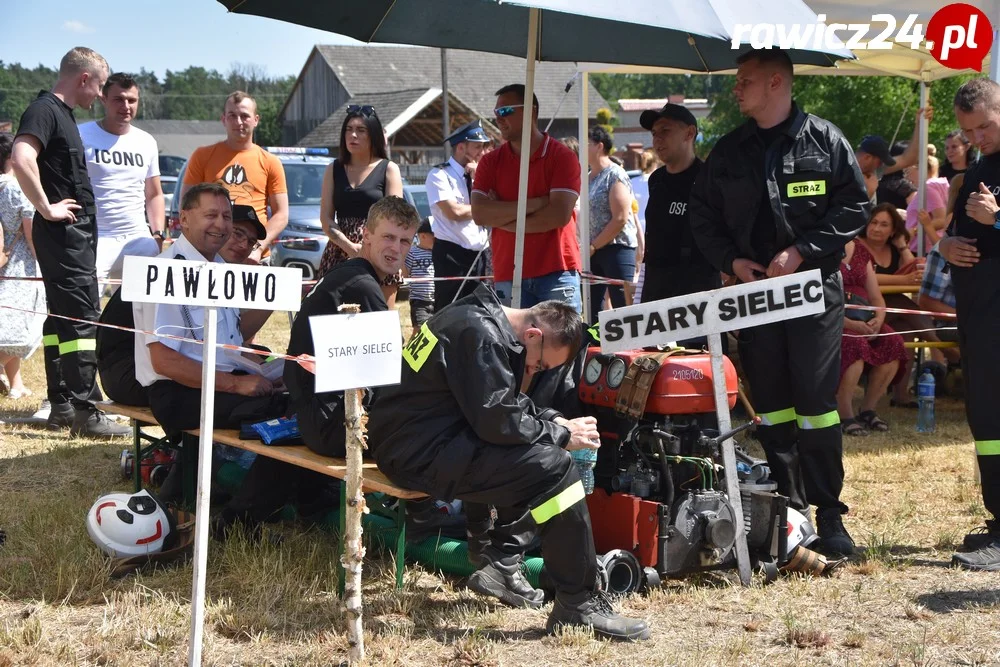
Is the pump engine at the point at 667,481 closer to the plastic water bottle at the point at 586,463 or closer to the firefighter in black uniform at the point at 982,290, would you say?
the plastic water bottle at the point at 586,463

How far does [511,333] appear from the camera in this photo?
3973 mm

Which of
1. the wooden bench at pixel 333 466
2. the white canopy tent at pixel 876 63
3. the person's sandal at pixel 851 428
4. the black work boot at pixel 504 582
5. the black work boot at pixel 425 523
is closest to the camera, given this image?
the wooden bench at pixel 333 466

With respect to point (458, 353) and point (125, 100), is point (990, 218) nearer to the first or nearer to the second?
point (458, 353)

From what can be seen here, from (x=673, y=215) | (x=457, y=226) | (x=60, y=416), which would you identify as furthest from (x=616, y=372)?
(x=60, y=416)

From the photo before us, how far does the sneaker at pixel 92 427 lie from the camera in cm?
705

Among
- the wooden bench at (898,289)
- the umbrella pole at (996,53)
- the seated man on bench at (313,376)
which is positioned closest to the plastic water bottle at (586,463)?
the seated man on bench at (313,376)

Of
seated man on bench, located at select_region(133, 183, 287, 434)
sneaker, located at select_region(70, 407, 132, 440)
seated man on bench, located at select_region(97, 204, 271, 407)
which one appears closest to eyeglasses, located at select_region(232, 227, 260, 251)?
seated man on bench, located at select_region(97, 204, 271, 407)

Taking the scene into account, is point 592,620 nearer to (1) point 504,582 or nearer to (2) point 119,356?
A: (1) point 504,582

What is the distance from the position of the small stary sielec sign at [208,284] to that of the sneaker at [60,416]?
4.23 meters

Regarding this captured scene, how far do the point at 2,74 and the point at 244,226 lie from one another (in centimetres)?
6415

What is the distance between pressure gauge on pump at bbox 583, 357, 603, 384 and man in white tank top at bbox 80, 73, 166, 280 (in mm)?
3701

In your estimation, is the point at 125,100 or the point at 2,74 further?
the point at 2,74

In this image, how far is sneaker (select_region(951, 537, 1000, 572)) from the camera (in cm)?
470

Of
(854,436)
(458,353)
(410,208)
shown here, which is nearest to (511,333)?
(458,353)
